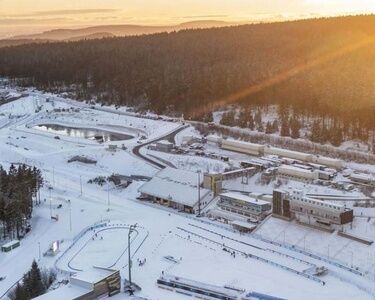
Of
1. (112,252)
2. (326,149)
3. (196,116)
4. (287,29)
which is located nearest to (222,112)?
(196,116)

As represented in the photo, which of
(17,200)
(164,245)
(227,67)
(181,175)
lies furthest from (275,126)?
(17,200)

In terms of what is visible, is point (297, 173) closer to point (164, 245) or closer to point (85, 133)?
point (164, 245)

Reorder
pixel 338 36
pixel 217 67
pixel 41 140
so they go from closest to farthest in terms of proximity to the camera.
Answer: pixel 41 140 < pixel 217 67 < pixel 338 36

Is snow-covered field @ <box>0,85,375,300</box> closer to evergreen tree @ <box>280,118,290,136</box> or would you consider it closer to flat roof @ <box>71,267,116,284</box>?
flat roof @ <box>71,267,116,284</box>

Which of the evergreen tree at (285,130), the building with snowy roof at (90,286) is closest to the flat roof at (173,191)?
the building with snowy roof at (90,286)

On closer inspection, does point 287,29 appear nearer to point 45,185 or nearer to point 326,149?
point 326,149

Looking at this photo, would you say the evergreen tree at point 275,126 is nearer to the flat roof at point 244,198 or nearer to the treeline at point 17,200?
the flat roof at point 244,198
